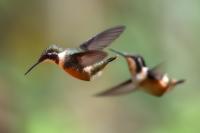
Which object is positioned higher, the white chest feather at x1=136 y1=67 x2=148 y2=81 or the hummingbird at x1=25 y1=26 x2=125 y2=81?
the hummingbird at x1=25 y1=26 x2=125 y2=81

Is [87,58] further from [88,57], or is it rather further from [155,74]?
[155,74]

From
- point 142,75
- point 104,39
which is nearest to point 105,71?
point 104,39

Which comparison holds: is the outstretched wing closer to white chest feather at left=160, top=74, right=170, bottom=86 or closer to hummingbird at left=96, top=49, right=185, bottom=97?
hummingbird at left=96, top=49, right=185, bottom=97

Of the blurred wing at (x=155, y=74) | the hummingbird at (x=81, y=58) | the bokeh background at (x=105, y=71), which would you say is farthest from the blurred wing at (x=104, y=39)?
the bokeh background at (x=105, y=71)

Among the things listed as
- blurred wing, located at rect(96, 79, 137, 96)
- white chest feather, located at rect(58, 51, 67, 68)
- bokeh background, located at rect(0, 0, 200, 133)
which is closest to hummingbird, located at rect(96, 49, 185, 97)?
blurred wing, located at rect(96, 79, 137, 96)

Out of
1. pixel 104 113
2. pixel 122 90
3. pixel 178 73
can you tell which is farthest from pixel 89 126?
pixel 122 90

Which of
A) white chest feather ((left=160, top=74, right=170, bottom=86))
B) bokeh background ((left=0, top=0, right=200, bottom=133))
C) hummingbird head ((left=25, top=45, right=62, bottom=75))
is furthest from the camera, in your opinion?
bokeh background ((left=0, top=0, right=200, bottom=133))
